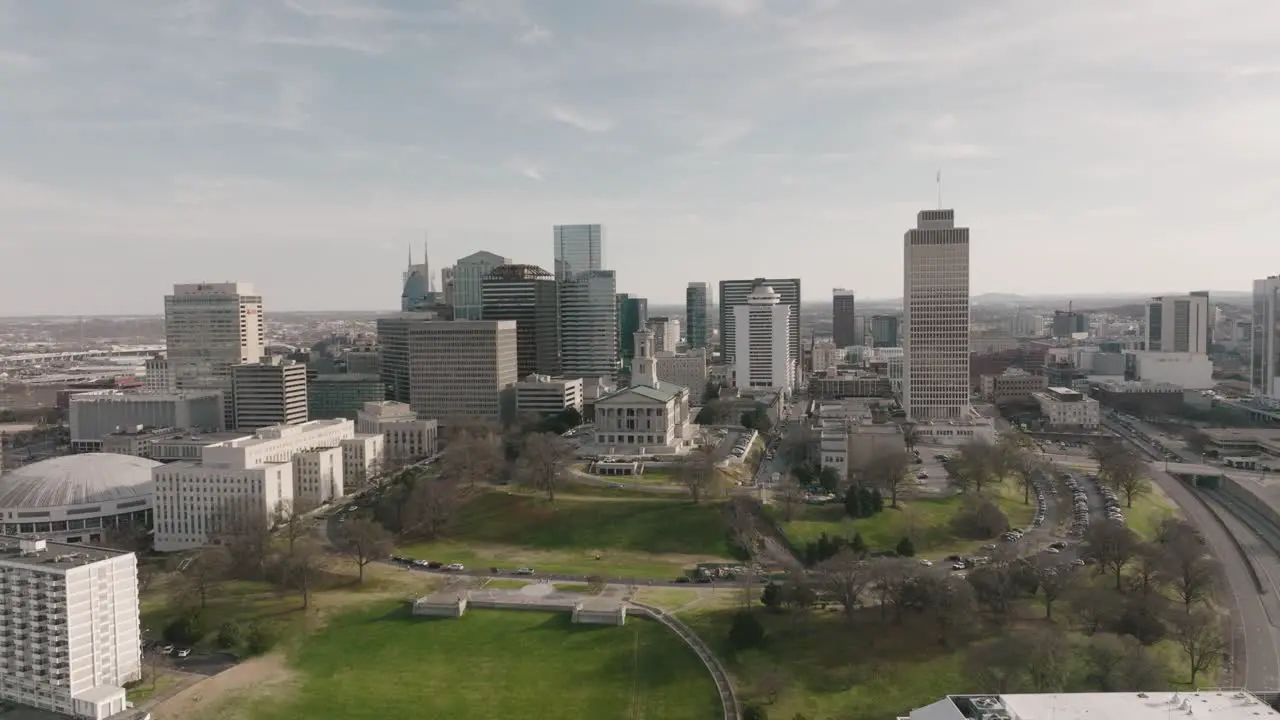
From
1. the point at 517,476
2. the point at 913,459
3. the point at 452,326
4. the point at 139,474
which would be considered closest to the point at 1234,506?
the point at 913,459

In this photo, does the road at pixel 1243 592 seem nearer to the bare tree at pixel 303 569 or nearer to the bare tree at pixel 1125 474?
the bare tree at pixel 1125 474

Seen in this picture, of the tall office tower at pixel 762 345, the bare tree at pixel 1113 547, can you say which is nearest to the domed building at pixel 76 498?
the bare tree at pixel 1113 547

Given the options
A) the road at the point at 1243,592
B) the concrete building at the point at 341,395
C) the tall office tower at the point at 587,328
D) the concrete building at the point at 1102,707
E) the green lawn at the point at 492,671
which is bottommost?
the green lawn at the point at 492,671

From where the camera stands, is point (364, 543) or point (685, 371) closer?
point (364, 543)

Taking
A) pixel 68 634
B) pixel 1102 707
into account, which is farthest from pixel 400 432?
pixel 1102 707

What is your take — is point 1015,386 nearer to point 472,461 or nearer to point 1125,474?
point 1125,474

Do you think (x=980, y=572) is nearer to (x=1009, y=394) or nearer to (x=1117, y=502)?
(x=1117, y=502)

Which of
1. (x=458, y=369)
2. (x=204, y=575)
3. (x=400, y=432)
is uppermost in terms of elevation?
(x=458, y=369)
